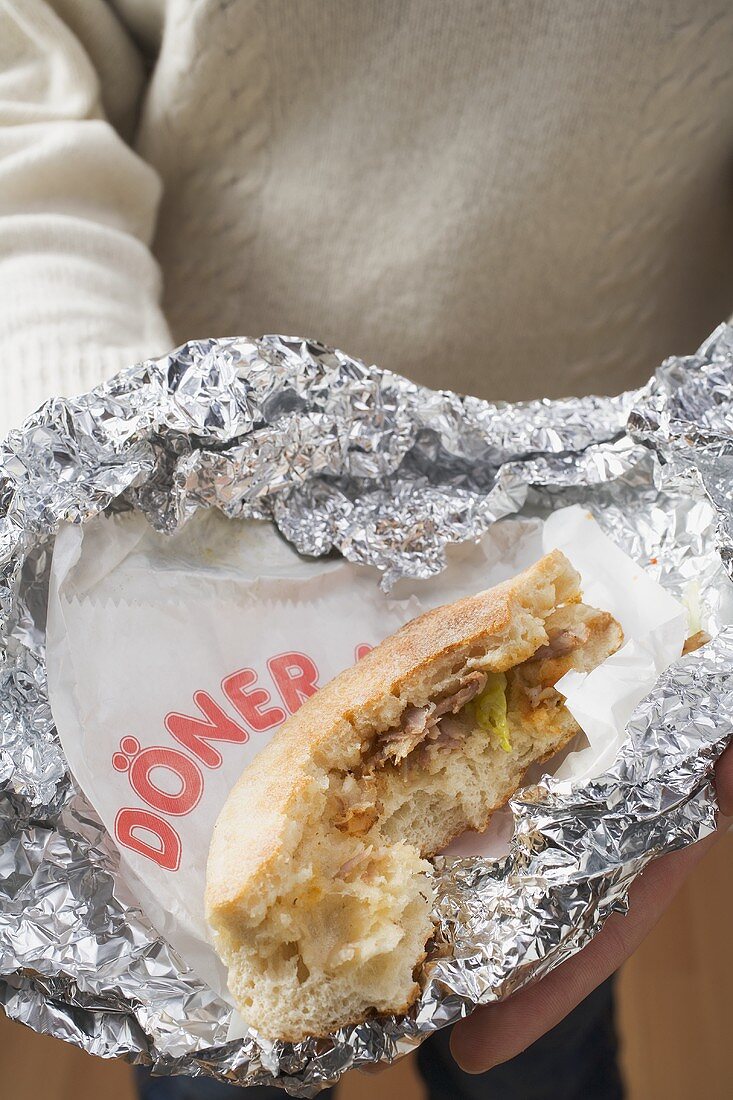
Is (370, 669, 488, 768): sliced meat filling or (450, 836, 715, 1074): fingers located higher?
(370, 669, 488, 768): sliced meat filling

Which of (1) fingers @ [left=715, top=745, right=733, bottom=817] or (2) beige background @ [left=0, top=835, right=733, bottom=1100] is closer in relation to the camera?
(1) fingers @ [left=715, top=745, right=733, bottom=817]

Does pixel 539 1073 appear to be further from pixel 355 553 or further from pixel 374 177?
pixel 374 177

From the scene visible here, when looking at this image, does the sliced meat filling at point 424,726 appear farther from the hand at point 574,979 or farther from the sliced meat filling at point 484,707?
the hand at point 574,979

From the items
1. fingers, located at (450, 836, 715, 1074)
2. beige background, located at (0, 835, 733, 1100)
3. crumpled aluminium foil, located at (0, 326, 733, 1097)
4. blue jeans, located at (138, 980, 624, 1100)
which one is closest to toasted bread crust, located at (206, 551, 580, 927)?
crumpled aluminium foil, located at (0, 326, 733, 1097)

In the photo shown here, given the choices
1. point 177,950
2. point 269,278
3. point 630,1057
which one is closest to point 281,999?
point 177,950

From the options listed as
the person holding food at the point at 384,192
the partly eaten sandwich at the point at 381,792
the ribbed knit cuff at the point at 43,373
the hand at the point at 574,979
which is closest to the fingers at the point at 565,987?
the hand at the point at 574,979

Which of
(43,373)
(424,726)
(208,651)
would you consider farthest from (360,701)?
(43,373)

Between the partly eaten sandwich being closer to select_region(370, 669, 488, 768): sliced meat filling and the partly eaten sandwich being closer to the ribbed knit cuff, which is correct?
select_region(370, 669, 488, 768): sliced meat filling
